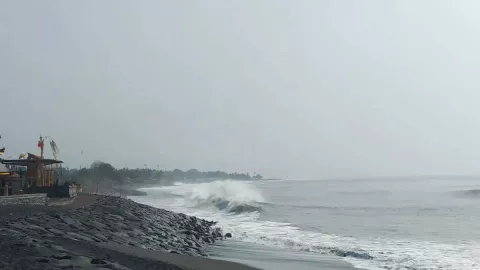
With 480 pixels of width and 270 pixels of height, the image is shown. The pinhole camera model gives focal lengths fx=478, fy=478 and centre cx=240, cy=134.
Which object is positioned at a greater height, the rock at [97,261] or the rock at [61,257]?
the rock at [61,257]

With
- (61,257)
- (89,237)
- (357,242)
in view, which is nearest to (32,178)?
(89,237)

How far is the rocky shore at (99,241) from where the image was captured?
407 inches

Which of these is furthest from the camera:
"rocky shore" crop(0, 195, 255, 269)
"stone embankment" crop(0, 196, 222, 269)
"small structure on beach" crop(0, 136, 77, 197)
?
"small structure on beach" crop(0, 136, 77, 197)

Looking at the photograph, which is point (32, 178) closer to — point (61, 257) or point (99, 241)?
point (99, 241)

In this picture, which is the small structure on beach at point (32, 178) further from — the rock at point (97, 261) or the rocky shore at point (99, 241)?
the rock at point (97, 261)

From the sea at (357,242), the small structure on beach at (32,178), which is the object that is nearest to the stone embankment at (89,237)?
the sea at (357,242)

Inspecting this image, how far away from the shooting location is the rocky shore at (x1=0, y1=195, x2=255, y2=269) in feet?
33.9

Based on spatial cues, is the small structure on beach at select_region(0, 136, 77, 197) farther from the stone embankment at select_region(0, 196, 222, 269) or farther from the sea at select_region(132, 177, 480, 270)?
the sea at select_region(132, 177, 480, 270)

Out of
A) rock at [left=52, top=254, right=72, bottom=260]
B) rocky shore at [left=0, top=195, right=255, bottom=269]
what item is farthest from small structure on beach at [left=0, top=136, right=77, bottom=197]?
rock at [left=52, top=254, right=72, bottom=260]

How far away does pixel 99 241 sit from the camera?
15.0m

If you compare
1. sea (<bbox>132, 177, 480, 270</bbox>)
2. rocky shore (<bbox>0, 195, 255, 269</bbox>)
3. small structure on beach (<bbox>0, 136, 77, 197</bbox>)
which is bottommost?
sea (<bbox>132, 177, 480, 270</bbox>)

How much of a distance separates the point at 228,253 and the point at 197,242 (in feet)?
9.10

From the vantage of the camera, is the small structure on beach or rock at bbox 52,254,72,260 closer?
rock at bbox 52,254,72,260

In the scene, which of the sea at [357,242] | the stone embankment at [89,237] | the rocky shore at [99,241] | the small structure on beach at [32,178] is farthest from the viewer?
the small structure on beach at [32,178]
